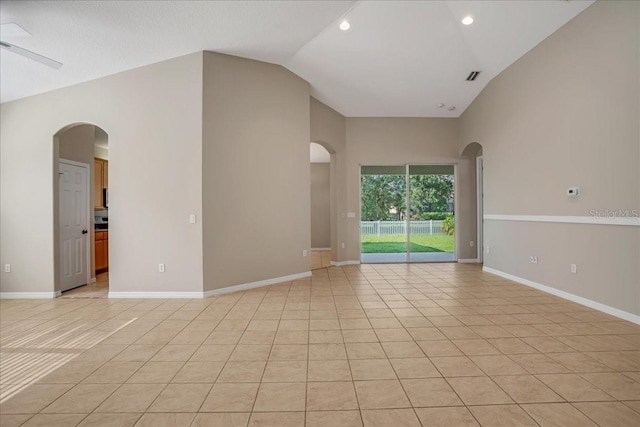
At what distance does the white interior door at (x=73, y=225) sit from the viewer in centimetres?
500

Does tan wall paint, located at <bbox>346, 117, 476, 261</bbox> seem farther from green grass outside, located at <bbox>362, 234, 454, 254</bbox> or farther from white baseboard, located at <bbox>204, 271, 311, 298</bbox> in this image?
white baseboard, located at <bbox>204, 271, 311, 298</bbox>

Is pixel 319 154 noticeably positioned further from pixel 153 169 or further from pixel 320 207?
pixel 153 169

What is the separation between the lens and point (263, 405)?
2.00 m

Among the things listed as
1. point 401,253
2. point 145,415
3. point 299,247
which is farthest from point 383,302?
point 401,253

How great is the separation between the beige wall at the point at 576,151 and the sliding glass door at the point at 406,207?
161cm

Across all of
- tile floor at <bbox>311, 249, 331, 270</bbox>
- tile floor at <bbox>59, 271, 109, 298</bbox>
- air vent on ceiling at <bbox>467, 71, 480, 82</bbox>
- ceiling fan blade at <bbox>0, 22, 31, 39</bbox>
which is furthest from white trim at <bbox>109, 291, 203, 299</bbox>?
air vent on ceiling at <bbox>467, 71, 480, 82</bbox>

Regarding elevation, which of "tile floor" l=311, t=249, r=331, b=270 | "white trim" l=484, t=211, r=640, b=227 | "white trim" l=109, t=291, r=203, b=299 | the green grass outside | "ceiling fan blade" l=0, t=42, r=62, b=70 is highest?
"ceiling fan blade" l=0, t=42, r=62, b=70

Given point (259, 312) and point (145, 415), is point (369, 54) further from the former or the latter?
point (145, 415)

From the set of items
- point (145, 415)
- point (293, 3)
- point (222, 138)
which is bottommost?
point (145, 415)

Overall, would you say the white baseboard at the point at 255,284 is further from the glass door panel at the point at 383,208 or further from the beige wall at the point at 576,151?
the beige wall at the point at 576,151

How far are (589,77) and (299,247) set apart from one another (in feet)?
15.0

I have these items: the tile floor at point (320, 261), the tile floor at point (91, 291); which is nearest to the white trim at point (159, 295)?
the tile floor at point (91, 291)

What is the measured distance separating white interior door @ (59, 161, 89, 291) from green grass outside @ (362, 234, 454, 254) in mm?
5311

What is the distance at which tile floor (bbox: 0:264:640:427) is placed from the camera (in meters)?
1.93
